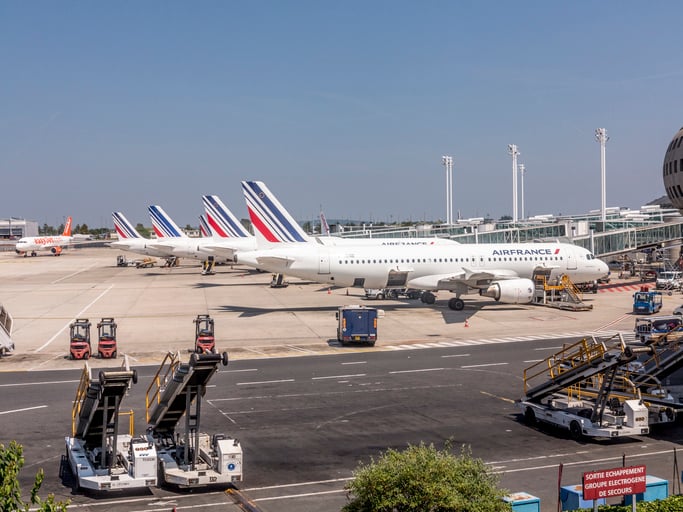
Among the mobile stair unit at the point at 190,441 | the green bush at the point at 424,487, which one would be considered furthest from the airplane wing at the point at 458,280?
the green bush at the point at 424,487

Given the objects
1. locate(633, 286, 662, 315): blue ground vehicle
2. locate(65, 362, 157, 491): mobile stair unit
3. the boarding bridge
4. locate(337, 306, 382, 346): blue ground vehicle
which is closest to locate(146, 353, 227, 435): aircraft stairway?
locate(65, 362, 157, 491): mobile stair unit

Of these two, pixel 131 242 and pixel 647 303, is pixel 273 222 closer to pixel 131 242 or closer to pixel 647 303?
pixel 647 303

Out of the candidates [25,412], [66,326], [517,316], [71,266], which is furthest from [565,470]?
[71,266]

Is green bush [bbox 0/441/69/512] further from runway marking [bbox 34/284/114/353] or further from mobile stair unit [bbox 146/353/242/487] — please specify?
Result: runway marking [bbox 34/284/114/353]

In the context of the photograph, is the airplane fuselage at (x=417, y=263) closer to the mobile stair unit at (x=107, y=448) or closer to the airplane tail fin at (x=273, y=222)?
the airplane tail fin at (x=273, y=222)

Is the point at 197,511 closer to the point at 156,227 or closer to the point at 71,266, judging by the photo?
the point at 156,227

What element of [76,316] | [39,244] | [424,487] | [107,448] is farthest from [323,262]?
[39,244]

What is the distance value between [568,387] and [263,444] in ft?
36.5

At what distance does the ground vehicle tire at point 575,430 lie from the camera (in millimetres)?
25422

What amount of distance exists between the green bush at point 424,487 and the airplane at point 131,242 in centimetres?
9683

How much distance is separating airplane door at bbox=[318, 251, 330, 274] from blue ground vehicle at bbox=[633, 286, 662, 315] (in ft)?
77.1

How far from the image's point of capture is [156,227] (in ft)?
381

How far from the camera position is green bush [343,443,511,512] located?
12.9m

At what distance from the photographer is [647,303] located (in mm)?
56219
